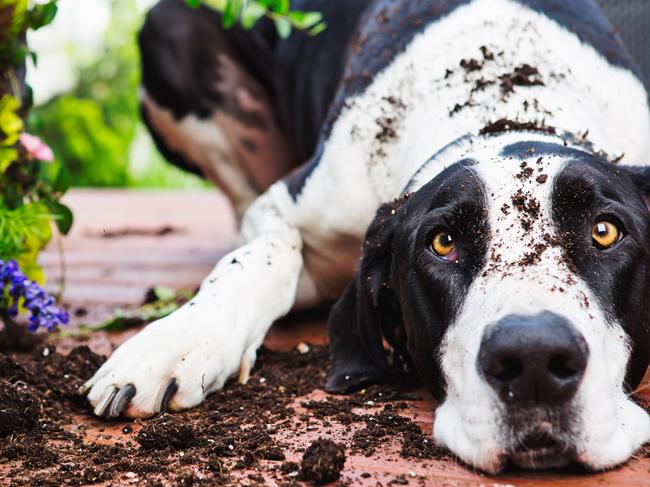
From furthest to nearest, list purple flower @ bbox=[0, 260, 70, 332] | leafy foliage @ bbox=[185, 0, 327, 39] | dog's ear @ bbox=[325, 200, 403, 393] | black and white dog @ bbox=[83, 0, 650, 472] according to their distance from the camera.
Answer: leafy foliage @ bbox=[185, 0, 327, 39], purple flower @ bbox=[0, 260, 70, 332], dog's ear @ bbox=[325, 200, 403, 393], black and white dog @ bbox=[83, 0, 650, 472]

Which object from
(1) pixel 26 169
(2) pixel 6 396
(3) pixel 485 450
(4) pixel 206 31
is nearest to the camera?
(3) pixel 485 450

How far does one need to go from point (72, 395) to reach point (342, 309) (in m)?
0.74

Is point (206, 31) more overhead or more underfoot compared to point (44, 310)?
more overhead

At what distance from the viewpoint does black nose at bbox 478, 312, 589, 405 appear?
5.01 ft

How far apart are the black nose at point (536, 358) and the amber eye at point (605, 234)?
14.0 inches

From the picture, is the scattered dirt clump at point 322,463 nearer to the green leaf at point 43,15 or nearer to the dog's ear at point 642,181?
the dog's ear at point 642,181

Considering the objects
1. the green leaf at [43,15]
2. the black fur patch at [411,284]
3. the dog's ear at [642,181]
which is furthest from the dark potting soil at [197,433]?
the green leaf at [43,15]

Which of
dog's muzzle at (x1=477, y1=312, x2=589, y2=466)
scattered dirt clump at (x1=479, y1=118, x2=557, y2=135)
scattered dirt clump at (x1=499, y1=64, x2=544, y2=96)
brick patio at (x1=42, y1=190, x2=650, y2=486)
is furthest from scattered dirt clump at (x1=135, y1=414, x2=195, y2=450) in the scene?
scattered dirt clump at (x1=499, y1=64, x2=544, y2=96)

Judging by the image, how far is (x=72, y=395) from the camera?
88.0 inches

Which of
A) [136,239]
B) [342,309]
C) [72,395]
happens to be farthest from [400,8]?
[136,239]

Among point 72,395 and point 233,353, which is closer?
point 72,395

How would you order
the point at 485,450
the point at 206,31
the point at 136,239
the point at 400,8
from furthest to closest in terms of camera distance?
the point at 136,239 → the point at 206,31 → the point at 400,8 → the point at 485,450

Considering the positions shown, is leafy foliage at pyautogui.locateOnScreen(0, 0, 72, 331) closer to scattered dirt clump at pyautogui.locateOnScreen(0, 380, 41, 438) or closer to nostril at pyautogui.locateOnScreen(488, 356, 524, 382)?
scattered dirt clump at pyautogui.locateOnScreen(0, 380, 41, 438)

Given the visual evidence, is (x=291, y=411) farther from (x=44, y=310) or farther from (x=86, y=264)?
(x=86, y=264)
